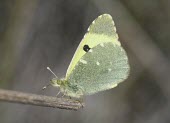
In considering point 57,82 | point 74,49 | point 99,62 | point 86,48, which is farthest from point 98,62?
point 74,49

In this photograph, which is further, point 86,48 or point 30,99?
point 86,48

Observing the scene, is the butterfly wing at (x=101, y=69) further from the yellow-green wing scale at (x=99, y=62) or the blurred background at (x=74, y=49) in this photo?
the blurred background at (x=74, y=49)

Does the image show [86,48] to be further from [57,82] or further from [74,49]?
[74,49]

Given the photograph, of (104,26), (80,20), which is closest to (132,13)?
(80,20)

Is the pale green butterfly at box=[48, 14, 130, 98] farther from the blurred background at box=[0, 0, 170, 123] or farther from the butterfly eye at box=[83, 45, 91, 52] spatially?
the blurred background at box=[0, 0, 170, 123]

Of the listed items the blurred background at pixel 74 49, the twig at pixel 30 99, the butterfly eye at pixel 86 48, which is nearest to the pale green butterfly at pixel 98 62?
the butterfly eye at pixel 86 48

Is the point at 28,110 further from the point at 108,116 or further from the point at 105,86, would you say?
the point at 105,86
